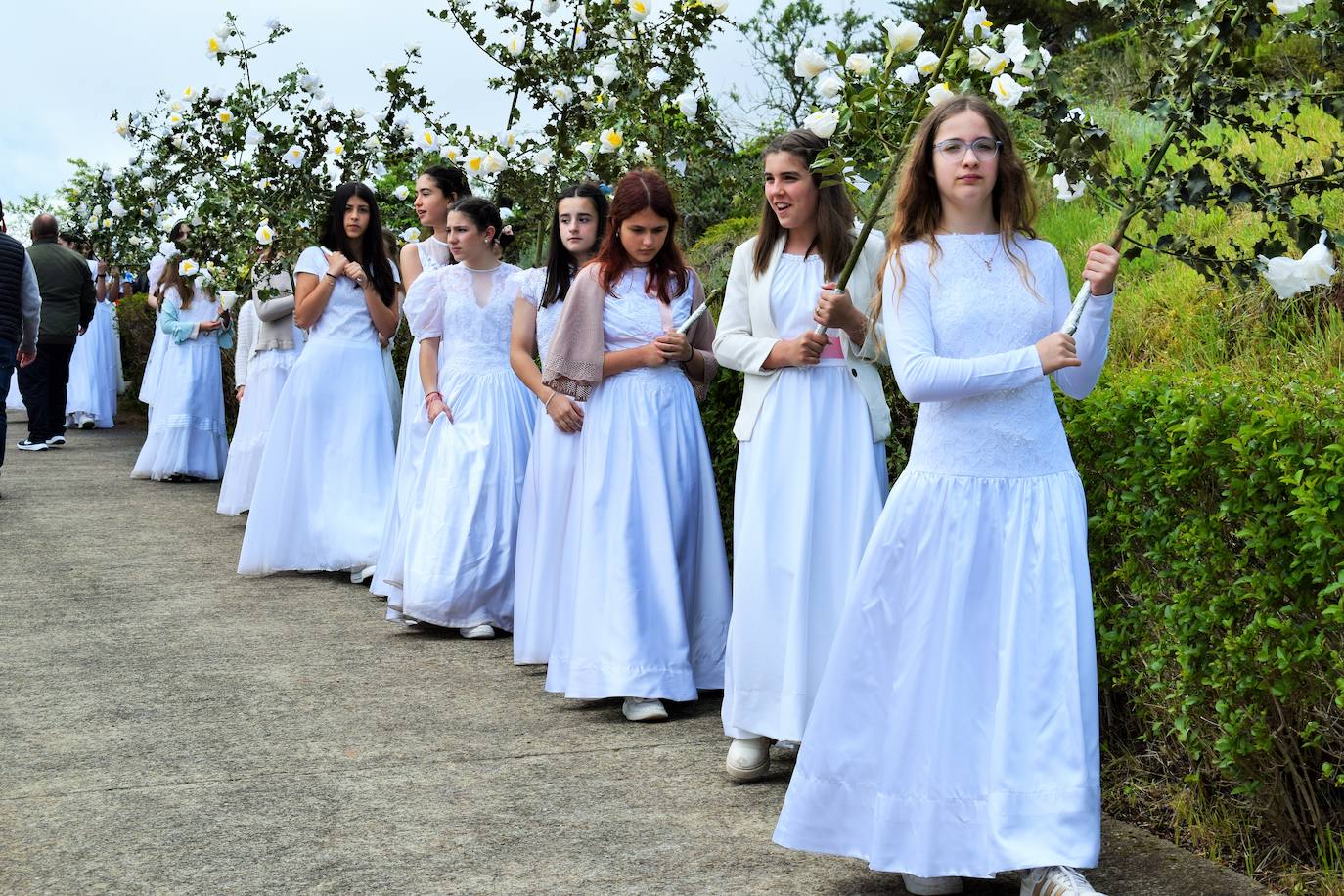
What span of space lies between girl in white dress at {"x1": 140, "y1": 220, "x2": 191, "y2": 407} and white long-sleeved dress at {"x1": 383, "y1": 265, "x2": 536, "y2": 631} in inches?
207

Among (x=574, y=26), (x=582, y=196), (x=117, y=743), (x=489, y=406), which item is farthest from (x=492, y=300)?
(x=117, y=743)

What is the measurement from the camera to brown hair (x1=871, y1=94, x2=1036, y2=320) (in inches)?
159

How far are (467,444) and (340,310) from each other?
1.84 metres

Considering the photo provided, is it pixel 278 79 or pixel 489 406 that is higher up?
pixel 278 79

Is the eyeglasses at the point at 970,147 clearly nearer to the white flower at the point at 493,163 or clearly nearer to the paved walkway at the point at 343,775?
the paved walkway at the point at 343,775

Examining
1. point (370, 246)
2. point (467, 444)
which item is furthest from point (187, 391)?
point (467, 444)

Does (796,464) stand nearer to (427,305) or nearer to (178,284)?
(427,305)

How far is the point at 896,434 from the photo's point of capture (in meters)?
5.85

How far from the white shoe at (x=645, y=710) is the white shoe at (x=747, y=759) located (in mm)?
784

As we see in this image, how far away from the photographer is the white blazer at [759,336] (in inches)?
203

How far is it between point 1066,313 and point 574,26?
239 inches

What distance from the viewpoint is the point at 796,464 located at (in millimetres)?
5117

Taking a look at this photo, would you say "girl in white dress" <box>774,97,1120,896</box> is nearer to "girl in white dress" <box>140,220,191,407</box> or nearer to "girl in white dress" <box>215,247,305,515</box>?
"girl in white dress" <box>215,247,305,515</box>

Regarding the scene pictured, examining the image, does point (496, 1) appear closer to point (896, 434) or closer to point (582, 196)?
point (582, 196)
